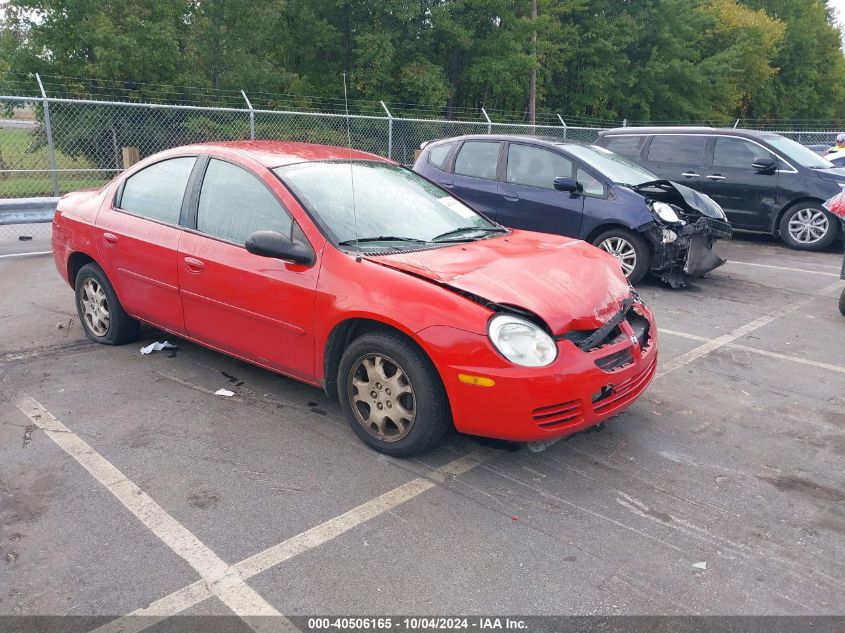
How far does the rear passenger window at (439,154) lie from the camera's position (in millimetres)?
8773

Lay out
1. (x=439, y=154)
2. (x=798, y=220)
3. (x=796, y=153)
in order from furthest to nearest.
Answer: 1. (x=796, y=153)
2. (x=798, y=220)
3. (x=439, y=154)

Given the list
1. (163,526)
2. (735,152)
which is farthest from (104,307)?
(735,152)

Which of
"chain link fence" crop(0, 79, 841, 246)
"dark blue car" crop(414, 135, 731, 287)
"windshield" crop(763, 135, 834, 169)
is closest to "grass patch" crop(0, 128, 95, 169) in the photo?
"chain link fence" crop(0, 79, 841, 246)

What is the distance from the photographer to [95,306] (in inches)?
207

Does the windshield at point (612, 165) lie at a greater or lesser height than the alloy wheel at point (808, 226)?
greater

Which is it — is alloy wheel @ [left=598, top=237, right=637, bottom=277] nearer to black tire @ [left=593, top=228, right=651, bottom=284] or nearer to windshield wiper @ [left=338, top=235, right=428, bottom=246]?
black tire @ [left=593, top=228, right=651, bottom=284]

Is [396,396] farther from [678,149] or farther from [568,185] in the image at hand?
[678,149]

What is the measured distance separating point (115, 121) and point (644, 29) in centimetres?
3217

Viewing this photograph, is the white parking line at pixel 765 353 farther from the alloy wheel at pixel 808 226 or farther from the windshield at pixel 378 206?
the alloy wheel at pixel 808 226

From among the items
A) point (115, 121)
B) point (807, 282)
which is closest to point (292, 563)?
point (807, 282)

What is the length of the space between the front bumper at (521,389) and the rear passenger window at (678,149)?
28.4 ft

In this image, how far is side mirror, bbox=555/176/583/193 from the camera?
7.56 m

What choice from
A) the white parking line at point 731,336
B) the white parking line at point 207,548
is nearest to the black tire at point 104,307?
the white parking line at point 207,548

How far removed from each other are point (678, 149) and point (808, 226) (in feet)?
7.49
